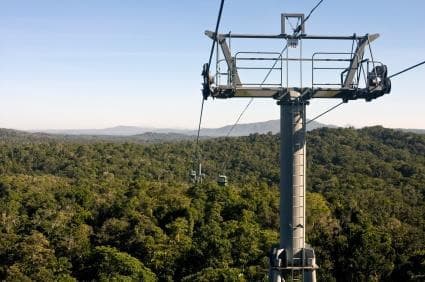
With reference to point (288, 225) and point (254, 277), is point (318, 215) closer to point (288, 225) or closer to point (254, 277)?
point (254, 277)

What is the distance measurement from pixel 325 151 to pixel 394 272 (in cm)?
6156

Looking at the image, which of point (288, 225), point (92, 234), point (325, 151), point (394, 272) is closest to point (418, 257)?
point (394, 272)

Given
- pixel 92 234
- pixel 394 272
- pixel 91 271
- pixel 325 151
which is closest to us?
pixel 394 272

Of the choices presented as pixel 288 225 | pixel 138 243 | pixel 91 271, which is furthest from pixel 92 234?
pixel 288 225

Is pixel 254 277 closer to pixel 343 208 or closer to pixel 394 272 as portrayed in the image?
pixel 394 272

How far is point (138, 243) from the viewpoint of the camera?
3522 cm

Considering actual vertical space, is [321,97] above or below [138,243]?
above

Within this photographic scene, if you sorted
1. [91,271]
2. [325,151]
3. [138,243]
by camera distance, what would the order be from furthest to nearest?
[325,151] < [138,243] < [91,271]

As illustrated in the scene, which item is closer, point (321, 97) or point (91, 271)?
point (321, 97)

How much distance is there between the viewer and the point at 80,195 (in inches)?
1896

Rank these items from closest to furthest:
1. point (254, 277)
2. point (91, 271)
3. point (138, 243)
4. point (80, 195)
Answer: point (254, 277) < point (91, 271) < point (138, 243) < point (80, 195)

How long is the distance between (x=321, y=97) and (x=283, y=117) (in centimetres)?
74

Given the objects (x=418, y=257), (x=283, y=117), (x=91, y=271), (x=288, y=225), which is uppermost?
(x=283, y=117)

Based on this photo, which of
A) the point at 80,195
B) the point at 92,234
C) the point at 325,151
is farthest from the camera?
the point at 325,151
